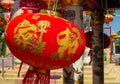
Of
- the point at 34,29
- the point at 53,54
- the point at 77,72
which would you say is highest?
the point at 34,29

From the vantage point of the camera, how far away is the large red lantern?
5.99 ft

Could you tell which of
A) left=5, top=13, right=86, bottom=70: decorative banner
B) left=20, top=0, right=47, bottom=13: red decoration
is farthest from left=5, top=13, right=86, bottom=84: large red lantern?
left=20, top=0, right=47, bottom=13: red decoration

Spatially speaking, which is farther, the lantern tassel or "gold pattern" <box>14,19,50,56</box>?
the lantern tassel

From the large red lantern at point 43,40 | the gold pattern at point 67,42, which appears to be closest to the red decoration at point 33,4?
the large red lantern at point 43,40

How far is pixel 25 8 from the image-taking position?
2.30 metres

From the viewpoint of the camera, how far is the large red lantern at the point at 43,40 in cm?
183

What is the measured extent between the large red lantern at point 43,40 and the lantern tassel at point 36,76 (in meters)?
0.10

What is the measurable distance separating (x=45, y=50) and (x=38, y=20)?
0.18 m

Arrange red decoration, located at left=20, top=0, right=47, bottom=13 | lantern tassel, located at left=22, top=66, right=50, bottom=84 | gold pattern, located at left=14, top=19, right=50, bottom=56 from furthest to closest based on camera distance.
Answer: red decoration, located at left=20, top=0, right=47, bottom=13
lantern tassel, located at left=22, top=66, right=50, bottom=84
gold pattern, located at left=14, top=19, right=50, bottom=56

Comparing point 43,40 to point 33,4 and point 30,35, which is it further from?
point 33,4

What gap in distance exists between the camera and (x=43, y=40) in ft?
5.96

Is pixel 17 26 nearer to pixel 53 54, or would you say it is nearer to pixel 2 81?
pixel 53 54

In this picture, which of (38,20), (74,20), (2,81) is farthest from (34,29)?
(2,81)

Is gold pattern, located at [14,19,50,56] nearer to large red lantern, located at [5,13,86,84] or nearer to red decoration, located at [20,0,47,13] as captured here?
large red lantern, located at [5,13,86,84]
